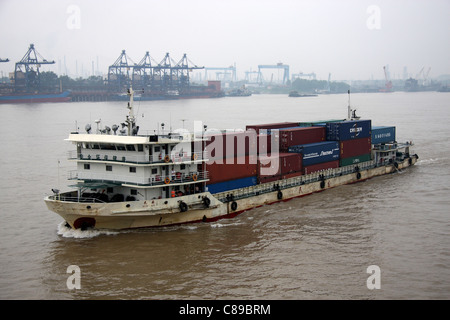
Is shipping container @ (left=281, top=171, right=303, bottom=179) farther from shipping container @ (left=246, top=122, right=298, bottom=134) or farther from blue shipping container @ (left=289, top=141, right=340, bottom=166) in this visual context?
shipping container @ (left=246, top=122, right=298, bottom=134)

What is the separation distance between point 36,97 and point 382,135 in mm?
136700

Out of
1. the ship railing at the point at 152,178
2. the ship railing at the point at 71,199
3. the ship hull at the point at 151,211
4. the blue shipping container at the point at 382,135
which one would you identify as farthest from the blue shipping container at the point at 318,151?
the ship railing at the point at 71,199

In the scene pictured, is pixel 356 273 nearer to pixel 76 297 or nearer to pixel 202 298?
pixel 202 298

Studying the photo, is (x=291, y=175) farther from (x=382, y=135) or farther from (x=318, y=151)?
(x=382, y=135)

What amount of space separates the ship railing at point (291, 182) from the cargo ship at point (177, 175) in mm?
66

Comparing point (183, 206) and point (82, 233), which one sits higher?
point (183, 206)

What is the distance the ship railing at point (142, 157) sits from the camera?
2458 centimetres

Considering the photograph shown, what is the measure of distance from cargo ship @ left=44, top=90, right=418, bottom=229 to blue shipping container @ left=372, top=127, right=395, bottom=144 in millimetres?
10567

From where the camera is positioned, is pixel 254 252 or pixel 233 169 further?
pixel 233 169

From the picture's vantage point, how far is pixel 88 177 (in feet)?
84.6

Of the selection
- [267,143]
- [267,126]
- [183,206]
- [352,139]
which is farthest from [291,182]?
[183,206]

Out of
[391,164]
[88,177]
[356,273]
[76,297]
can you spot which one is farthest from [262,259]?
[391,164]

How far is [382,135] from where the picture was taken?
4444 cm
